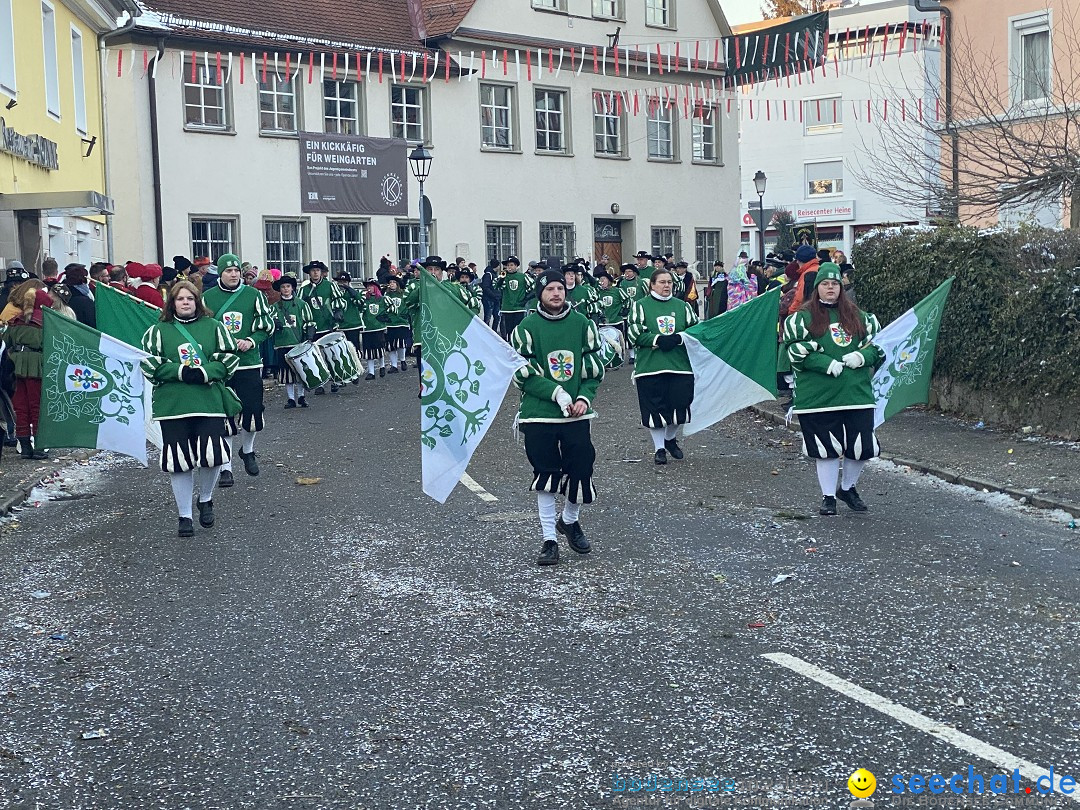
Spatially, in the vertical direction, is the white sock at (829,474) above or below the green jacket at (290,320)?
below

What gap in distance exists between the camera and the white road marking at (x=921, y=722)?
4.75 metres

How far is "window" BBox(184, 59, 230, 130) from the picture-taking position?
100 feet

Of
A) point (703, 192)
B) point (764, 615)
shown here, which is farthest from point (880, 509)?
point (703, 192)

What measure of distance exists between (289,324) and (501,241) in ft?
55.2

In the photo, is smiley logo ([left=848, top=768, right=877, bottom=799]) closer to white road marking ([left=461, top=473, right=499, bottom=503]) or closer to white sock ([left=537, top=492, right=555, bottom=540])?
white sock ([left=537, top=492, right=555, bottom=540])

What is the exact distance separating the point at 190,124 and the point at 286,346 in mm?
12541

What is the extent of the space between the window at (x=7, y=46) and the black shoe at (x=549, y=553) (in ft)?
46.5

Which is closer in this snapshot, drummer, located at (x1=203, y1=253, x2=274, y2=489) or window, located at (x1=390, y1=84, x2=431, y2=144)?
drummer, located at (x1=203, y1=253, x2=274, y2=489)

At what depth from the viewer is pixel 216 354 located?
33.2 ft

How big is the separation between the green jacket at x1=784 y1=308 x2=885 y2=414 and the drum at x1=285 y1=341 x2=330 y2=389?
973 centimetres

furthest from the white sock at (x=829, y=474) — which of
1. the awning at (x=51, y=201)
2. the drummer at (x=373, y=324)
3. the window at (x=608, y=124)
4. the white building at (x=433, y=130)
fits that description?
the window at (x=608, y=124)

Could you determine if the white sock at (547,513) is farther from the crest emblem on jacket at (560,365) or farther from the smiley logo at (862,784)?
the smiley logo at (862,784)

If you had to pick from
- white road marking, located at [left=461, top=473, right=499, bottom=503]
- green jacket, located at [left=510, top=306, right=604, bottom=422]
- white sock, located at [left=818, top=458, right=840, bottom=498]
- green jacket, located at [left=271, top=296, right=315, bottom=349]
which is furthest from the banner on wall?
green jacket, located at [left=510, top=306, right=604, bottom=422]

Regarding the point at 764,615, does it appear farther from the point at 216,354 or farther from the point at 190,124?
the point at 190,124
